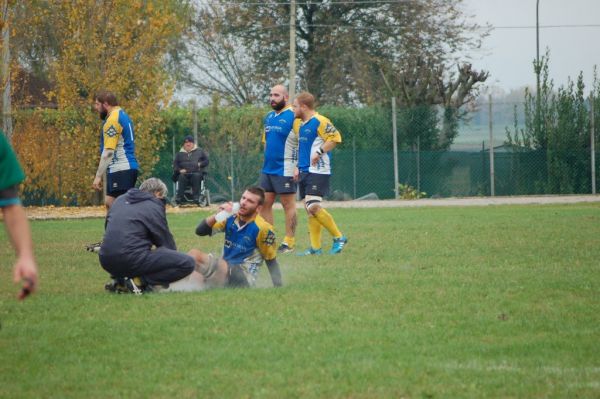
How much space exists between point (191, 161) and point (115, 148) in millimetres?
13994

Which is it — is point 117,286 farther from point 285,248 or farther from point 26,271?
point 26,271

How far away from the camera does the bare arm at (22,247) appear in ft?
14.4

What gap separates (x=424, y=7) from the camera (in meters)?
46.5

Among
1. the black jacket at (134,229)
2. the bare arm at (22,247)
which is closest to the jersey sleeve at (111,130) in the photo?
the black jacket at (134,229)

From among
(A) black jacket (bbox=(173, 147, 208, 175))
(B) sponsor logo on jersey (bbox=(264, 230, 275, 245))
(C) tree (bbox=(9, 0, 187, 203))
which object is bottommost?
(B) sponsor logo on jersey (bbox=(264, 230, 275, 245))

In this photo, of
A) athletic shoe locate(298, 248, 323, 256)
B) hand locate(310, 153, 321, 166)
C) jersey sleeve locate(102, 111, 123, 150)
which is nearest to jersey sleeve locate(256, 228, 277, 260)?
athletic shoe locate(298, 248, 323, 256)

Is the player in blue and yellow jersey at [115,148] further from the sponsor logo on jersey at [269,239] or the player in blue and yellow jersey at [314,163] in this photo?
the sponsor logo on jersey at [269,239]

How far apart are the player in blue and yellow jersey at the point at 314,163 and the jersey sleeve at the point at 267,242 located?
357cm

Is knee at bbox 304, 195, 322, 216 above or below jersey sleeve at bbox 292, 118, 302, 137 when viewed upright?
below

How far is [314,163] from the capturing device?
46.0 feet

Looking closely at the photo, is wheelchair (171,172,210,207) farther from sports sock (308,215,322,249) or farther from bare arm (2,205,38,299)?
bare arm (2,205,38,299)

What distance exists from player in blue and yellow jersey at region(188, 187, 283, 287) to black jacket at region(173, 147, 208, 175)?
57.6 feet

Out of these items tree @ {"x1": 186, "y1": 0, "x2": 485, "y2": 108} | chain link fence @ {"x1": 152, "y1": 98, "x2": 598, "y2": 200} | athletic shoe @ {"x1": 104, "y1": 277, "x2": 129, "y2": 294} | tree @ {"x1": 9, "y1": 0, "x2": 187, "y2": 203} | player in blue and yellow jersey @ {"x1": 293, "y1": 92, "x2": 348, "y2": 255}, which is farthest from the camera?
tree @ {"x1": 186, "y1": 0, "x2": 485, "y2": 108}

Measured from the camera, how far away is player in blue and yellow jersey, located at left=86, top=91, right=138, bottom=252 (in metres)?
13.9
